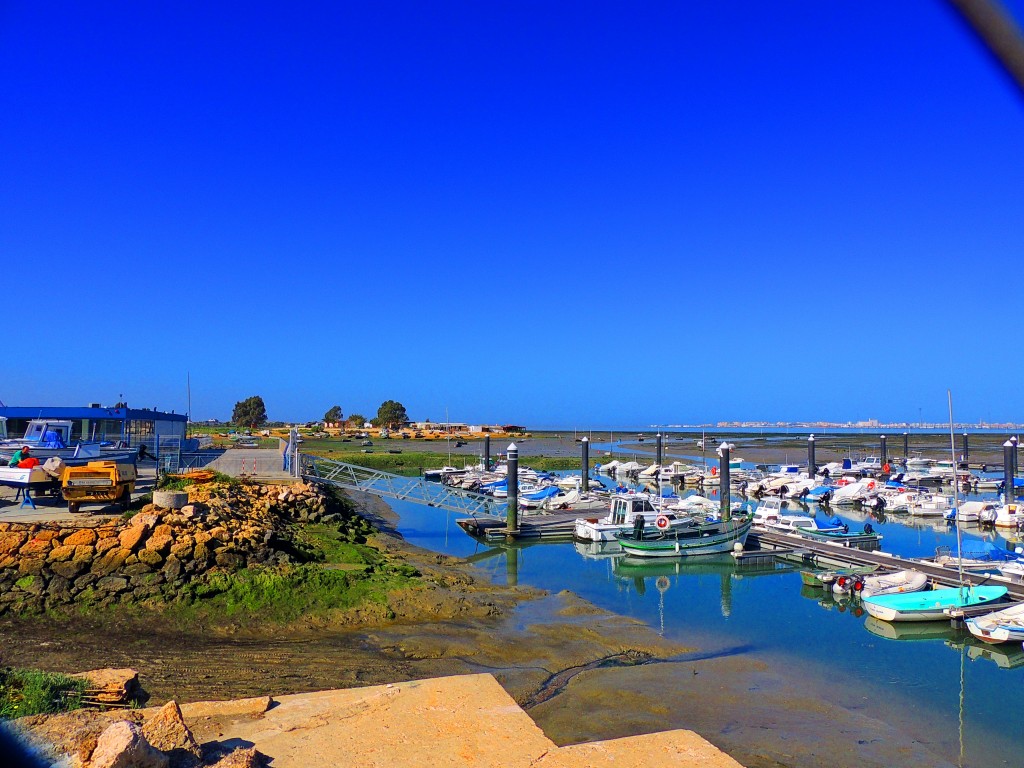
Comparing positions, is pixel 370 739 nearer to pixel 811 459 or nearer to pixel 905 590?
pixel 905 590

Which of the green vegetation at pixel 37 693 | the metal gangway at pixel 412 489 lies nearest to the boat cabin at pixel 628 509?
the metal gangway at pixel 412 489

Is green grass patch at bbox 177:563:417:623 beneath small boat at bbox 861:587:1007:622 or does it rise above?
above

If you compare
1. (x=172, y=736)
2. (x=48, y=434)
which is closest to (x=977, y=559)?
(x=172, y=736)

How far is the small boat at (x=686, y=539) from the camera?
30578 mm

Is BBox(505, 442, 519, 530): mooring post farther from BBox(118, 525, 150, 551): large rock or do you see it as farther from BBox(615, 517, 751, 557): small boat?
BBox(118, 525, 150, 551): large rock

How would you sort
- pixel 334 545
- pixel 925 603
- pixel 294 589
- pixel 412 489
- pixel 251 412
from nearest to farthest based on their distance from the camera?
1. pixel 294 589
2. pixel 925 603
3. pixel 334 545
4. pixel 412 489
5. pixel 251 412

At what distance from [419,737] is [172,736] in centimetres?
284

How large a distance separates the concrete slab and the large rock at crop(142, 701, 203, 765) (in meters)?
1.11

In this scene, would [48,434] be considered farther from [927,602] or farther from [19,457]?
[927,602]

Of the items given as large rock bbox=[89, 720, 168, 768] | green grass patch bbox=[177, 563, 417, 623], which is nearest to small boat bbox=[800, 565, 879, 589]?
green grass patch bbox=[177, 563, 417, 623]

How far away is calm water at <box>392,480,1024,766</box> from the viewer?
14.7 meters

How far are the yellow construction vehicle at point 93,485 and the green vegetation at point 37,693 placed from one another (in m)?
13.2

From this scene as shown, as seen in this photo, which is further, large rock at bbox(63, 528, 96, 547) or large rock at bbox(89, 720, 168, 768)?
large rock at bbox(63, 528, 96, 547)

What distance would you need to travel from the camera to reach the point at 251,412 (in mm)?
142125
